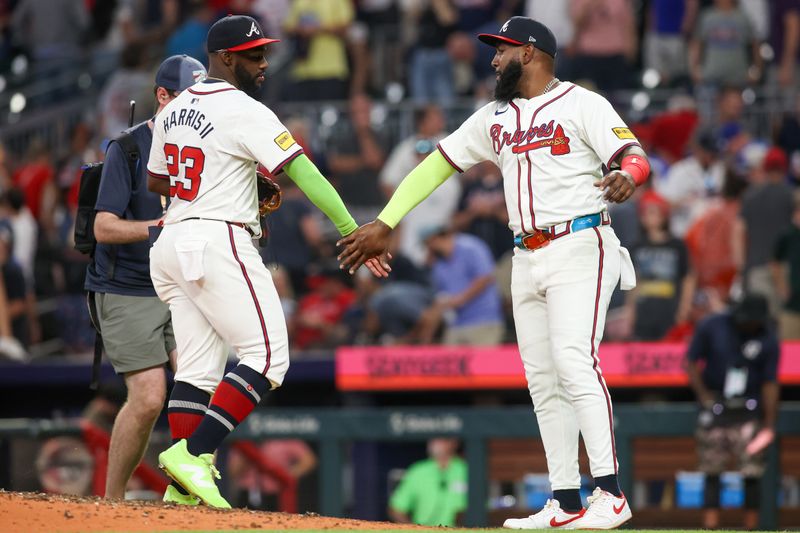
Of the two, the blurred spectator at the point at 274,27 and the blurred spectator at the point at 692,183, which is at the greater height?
the blurred spectator at the point at 274,27

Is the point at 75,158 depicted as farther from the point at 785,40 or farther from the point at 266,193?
the point at 266,193

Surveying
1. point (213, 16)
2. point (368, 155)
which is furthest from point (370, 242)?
point (213, 16)

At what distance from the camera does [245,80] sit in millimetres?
6418

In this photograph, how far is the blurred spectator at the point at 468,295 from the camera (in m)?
11.5

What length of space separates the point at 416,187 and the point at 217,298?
3.47 ft

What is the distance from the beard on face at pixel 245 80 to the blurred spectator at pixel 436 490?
5.04 meters

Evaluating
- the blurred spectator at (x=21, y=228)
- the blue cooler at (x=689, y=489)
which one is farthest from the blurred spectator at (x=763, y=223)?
the blurred spectator at (x=21, y=228)

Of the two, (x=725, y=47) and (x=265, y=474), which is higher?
(x=725, y=47)

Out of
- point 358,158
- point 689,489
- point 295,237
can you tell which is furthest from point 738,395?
point 358,158

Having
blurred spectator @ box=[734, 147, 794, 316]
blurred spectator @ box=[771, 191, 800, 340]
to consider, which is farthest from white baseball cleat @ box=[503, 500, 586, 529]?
blurred spectator @ box=[734, 147, 794, 316]

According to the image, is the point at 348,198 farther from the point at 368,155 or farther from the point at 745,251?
the point at 745,251

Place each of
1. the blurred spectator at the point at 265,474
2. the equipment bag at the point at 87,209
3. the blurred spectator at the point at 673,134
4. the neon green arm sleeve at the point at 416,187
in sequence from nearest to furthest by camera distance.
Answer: the neon green arm sleeve at the point at 416,187 → the equipment bag at the point at 87,209 → the blurred spectator at the point at 265,474 → the blurred spectator at the point at 673,134

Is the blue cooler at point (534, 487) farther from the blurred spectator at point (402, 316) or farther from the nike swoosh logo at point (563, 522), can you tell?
the nike swoosh logo at point (563, 522)

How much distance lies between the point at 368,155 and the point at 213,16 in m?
2.75
